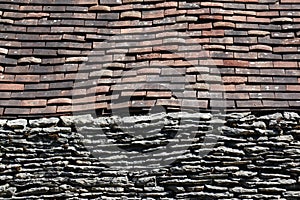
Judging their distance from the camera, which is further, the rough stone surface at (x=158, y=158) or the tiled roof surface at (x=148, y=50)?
the tiled roof surface at (x=148, y=50)

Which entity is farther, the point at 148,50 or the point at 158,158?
the point at 148,50

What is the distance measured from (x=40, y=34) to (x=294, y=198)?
2871 millimetres

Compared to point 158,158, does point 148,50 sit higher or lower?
higher

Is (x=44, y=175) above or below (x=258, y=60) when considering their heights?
below

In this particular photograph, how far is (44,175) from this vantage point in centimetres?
456

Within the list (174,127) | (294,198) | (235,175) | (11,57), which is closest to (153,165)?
(174,127)

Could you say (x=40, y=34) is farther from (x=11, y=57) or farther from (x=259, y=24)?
(x=259, y=24)

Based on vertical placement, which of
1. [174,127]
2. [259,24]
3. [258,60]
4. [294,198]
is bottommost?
[294,198]

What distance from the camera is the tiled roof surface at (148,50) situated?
481 cm

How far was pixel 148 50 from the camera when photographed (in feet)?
16.6

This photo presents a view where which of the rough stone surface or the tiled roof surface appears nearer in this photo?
the rough stone surface

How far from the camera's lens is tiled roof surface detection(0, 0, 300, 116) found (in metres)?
4.81

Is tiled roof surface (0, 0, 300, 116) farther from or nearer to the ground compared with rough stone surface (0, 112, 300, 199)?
farther from the ground

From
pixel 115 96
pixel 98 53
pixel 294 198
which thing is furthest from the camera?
pixel 98 53
